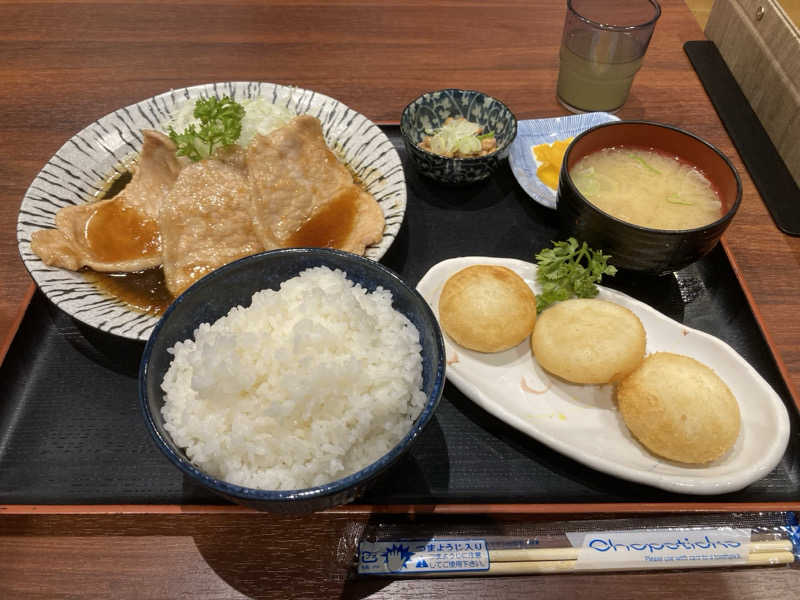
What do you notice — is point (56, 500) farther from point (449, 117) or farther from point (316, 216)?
point (449, 117)

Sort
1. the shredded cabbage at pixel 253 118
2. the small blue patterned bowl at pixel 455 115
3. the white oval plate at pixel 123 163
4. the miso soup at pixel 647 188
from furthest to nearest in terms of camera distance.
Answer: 1. the shredded cabbage at pixel 253 118
2. the small blue patterned bowl at pixel 455 115
3. the miso soup at pixel 647 188
4. the white oval plate at pixel 123 163

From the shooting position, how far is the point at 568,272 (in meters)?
2.15

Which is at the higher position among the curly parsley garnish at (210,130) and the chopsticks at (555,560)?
the curly parsley garnish at (210,130)

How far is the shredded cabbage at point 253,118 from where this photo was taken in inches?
110

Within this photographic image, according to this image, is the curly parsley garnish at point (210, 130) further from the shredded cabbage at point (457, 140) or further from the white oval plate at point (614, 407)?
the white oval plate at point (614, 407)

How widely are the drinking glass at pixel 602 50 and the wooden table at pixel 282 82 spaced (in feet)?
0.51

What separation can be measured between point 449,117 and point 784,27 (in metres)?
1.95

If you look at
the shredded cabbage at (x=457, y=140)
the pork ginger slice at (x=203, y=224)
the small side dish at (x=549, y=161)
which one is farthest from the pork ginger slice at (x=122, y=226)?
the small side dish at (x=549, y=161)

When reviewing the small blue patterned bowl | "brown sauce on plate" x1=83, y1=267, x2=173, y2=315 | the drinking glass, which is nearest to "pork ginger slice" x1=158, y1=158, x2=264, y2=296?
"brown sauce on plate" x1=83, y1=267, x2=173, y2=315

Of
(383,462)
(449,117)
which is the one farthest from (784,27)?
(383,462)

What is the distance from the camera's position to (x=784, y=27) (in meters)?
2.98

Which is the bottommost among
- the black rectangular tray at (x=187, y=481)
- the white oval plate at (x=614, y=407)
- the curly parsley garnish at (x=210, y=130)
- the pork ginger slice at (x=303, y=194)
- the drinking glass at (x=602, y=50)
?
the black rectangular tray at (x=187, y=481)

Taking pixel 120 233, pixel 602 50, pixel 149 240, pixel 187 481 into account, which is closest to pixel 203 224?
pixel 149 240

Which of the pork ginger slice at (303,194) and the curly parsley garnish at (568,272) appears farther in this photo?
the pork ginger slice at (303,194)
